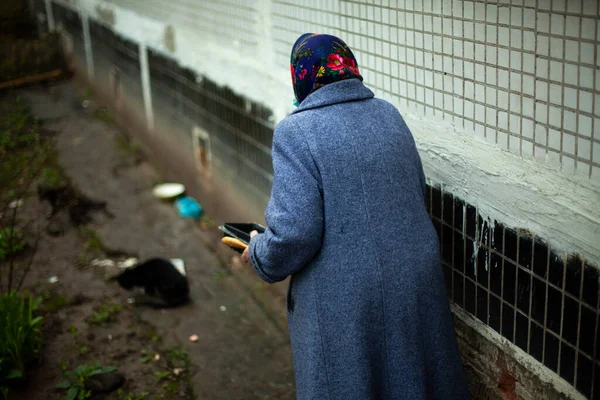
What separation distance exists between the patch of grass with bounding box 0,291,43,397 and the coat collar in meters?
2.19

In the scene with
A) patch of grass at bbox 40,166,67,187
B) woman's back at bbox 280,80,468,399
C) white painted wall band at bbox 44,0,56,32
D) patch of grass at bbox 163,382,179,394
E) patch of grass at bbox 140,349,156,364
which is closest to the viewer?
woman's back at bbox 280,80,468,399

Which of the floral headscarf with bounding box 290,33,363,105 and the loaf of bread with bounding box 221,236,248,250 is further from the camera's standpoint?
the loaf of bread with bounding box 221,236,248,250

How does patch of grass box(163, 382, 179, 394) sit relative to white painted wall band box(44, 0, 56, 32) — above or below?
below

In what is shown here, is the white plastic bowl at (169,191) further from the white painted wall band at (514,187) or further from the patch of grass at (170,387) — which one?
the white painted wall band at (514,187)

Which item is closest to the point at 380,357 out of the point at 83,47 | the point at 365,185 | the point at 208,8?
the point at 365,185

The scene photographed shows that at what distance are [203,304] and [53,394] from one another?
56.2 inches

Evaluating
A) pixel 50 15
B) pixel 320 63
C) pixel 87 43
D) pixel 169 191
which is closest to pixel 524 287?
pixel 320 63

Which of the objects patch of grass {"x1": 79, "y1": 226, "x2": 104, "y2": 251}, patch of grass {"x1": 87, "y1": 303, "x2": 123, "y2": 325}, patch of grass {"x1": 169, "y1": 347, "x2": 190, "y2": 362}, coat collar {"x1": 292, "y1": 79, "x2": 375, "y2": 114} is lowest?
patch of grass {"x1": 169, "y1": 347, "x2": 190, "y2": 362}

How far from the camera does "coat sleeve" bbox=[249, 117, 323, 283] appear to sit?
2498 millimetres

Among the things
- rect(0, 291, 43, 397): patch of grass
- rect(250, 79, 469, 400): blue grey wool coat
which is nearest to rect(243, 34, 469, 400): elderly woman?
rect(250, 79, 469, 400): blue grey wool coat

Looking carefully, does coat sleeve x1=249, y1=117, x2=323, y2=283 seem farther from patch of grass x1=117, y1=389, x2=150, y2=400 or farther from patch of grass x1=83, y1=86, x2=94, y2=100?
patch of grass x1=83, y1=86, x2=94, y2=100

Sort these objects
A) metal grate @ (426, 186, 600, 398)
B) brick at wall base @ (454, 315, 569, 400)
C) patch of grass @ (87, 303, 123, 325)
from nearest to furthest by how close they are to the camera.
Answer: metal grate @ (426, 186, 600, 398) → brick at wall base @ (454, 315, 569, 400) → patch of grass @ (87, 303, 123, 325)

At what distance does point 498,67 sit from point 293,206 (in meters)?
0.92

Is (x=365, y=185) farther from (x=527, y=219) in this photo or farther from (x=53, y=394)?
(x=53, y=394)
